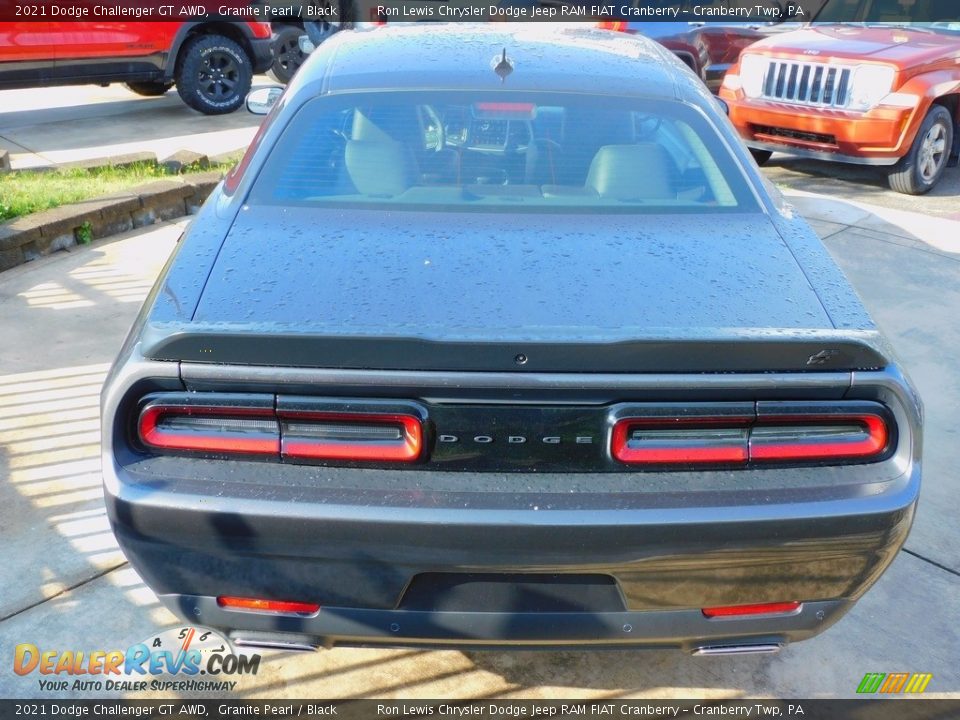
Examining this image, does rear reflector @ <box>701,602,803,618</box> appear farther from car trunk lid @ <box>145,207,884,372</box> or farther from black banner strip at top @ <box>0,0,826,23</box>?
black banner strip at top @ <box>0,0,826,23</box>

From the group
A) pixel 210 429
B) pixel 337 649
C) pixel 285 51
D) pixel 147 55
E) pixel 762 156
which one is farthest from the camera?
pixel 285 51

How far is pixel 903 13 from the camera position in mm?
8250

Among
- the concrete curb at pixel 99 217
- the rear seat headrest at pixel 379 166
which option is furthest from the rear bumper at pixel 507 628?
the concrete curb at pixel 99 217

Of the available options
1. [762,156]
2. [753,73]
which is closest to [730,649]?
[753,73]

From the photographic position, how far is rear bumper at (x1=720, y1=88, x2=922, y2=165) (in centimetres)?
726

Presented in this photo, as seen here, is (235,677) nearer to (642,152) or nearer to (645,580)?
(645,580)

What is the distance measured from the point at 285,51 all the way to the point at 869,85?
731 centimetres

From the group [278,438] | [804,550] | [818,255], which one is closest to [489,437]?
[278,438]

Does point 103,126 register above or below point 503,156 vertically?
below

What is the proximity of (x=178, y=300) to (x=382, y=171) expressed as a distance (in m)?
0.92

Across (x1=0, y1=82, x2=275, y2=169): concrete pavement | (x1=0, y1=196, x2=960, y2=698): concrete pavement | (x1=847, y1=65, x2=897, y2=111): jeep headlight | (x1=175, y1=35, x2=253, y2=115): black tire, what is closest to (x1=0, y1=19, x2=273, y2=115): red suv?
(x1=175, y1=35, x2=253, y2=115): black tire

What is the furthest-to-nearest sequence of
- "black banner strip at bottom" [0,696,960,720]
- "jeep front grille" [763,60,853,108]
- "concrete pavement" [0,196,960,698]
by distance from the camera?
"jeep front grille" [763,60,853,108] → "concrete pavement" [0,196,960,698] → "black banner strip at bottom" [0,696,960,720]

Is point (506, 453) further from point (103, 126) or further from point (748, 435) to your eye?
point (103, 126)

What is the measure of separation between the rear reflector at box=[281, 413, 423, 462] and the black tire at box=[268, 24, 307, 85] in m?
10.3
